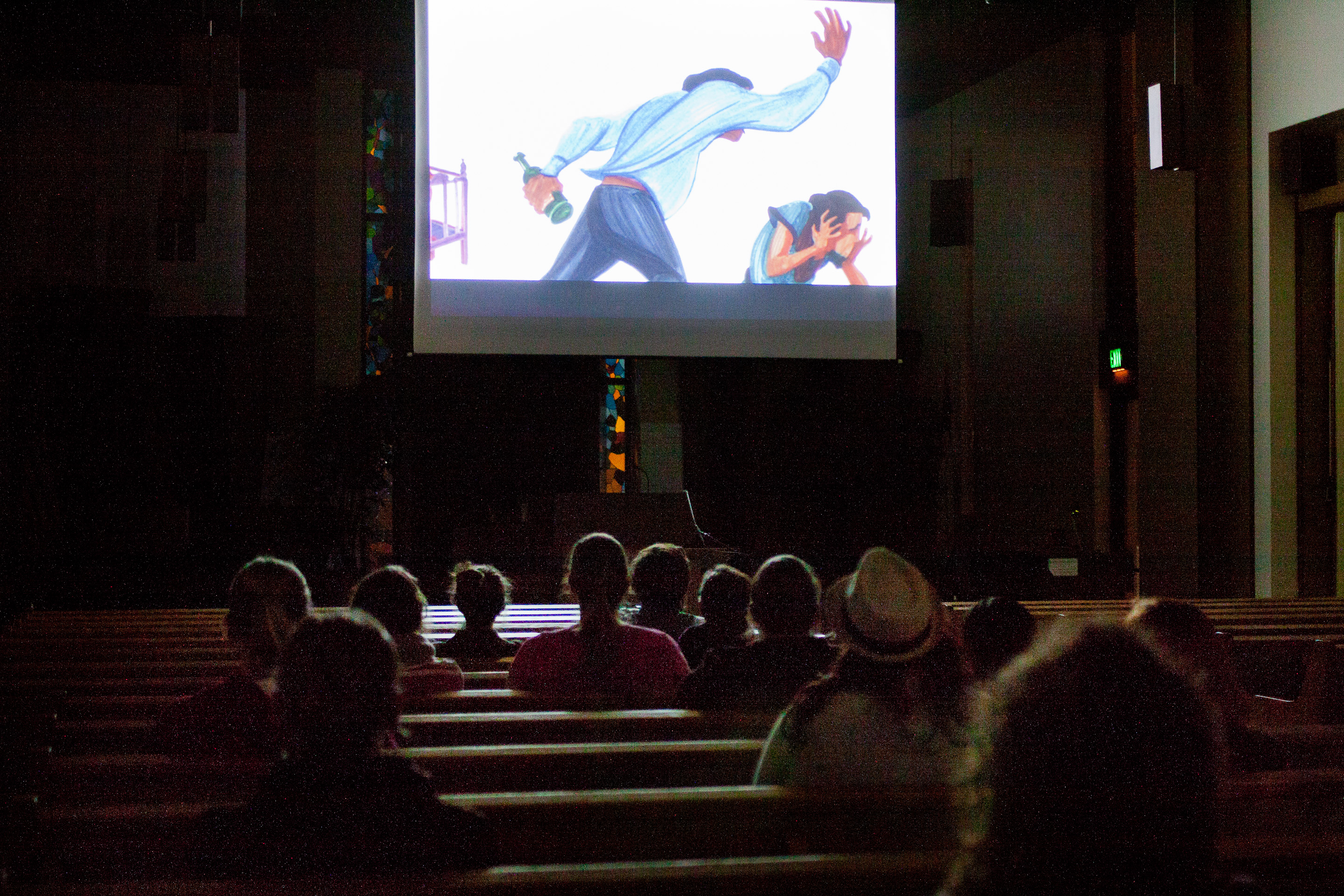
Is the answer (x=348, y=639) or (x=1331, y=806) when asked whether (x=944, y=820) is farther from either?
(x=348, y=639)

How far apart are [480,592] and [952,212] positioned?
4.34 metres

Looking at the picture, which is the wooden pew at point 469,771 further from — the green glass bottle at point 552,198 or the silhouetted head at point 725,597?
the green glass bottle at point 552,198

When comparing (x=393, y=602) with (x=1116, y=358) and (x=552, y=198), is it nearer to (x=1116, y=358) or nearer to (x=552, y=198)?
(x=552, y=198)

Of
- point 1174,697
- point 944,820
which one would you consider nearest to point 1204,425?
point 944,820

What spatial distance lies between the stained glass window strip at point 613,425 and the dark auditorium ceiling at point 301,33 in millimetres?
2647

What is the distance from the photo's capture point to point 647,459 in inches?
305

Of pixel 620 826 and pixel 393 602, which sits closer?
pixel 620 826

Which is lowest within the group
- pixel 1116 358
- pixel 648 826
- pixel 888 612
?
pixel 648 826

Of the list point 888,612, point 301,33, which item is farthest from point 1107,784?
point 301,33

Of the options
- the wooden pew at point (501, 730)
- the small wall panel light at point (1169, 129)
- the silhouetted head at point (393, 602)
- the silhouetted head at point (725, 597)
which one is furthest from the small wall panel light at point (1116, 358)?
the wooden pew at point (501, 730)

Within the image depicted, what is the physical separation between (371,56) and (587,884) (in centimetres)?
750

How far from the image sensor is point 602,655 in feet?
8.01

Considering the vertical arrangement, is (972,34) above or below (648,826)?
above

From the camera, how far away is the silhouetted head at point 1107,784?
2.67 ft
